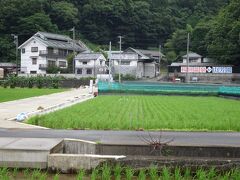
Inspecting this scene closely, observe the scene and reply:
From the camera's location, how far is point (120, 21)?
9931 centimetres

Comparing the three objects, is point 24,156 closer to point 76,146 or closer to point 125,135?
point 76,146

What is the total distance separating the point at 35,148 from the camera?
8930mm

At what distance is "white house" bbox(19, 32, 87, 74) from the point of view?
250 ft

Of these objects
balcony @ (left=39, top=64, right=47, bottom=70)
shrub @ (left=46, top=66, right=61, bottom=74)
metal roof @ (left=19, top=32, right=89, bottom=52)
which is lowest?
shrub @ (left=46, top=66, right=61, bottom=74)

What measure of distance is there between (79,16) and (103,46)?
961cm

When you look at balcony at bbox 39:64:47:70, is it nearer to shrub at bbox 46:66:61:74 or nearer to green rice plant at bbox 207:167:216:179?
shrub at bbox 46:66:61:74

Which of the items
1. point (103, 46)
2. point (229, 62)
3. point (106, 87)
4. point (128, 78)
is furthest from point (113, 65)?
point (106, 87)

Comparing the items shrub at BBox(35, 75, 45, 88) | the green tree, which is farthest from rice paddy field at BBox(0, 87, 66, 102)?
the green tree

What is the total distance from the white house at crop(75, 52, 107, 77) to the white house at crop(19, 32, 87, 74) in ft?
13.5

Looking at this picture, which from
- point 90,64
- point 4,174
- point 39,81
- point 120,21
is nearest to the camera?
point 4,174

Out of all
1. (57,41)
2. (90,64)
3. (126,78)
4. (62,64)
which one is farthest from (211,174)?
(57,41)

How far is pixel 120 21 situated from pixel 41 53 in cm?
2973

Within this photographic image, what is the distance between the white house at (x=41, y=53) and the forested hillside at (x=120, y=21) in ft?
14.5

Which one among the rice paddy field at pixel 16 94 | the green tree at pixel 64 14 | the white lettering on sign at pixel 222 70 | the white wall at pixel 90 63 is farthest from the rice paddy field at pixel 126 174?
the green tree at pixel 64 14
